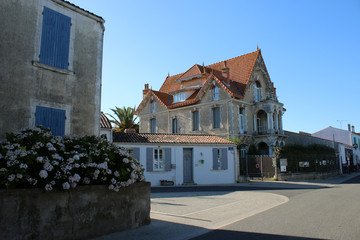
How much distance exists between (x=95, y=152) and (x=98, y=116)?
12.8 feet

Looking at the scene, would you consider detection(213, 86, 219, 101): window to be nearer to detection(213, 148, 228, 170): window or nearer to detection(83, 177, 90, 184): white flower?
detection(213, 148, 228, 170): window

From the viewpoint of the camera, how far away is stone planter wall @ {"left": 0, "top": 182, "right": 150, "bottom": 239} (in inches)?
192

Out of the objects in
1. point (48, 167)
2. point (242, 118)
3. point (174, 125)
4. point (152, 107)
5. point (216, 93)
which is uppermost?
point (216, 93)

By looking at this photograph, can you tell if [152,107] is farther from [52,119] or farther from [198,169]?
[52,119]

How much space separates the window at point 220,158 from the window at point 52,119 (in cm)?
1480

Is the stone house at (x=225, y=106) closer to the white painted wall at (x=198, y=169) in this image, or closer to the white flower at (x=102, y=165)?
the white painted wall at (x=198, y=169)

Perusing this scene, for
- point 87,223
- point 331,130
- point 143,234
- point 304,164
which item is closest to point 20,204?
point 87,223

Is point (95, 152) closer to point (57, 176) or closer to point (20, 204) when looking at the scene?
point (57, 176)

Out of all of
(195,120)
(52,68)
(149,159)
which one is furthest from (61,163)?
(195,120)

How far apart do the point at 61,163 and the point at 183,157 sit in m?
16.1

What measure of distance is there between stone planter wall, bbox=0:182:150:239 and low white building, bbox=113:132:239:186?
43.1 ft

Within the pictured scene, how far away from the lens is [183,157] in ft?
70.6

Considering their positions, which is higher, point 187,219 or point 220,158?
point 220,158

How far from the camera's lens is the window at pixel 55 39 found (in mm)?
8914
